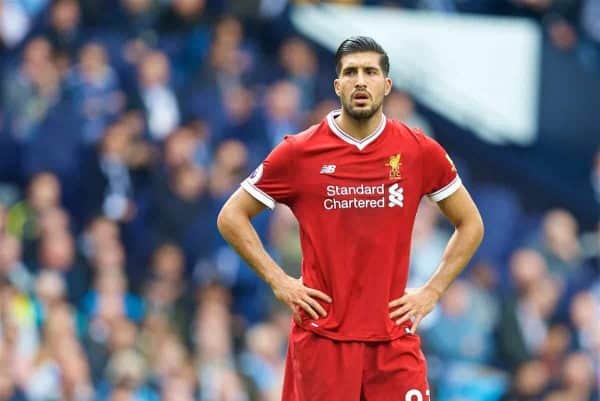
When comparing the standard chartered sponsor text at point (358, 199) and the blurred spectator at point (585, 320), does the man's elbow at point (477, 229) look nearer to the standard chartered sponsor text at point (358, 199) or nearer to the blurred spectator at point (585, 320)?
the standard chartered sponsor text at point (358, 199)

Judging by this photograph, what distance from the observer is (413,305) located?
695 cm

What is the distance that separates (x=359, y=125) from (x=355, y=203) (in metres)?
0.35

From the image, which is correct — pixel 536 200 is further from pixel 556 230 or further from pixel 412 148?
pixel 412 148

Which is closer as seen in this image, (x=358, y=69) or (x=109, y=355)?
(x=358, y=69)

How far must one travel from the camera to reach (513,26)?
1506cm

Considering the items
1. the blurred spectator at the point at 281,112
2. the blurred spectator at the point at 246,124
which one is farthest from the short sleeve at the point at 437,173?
the blurred spectator at the point at 281,112

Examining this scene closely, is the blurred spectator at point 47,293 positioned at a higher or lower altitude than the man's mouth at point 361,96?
lower

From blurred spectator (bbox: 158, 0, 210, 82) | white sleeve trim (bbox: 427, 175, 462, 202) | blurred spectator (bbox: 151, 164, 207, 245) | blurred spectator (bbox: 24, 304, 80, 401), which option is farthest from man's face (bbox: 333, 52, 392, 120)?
blurred spectator (bbox: 158, 0, 210, 82)

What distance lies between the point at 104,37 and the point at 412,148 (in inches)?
269

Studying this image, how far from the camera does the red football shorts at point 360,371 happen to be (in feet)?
22.5

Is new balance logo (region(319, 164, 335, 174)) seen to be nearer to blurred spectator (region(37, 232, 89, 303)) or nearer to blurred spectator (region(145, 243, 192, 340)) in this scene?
blurred spectator (region(37, 232, 89, 303))

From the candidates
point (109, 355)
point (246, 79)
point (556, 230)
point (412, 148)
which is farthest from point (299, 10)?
point (412, 148)

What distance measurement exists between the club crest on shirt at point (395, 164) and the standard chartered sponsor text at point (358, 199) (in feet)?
0.25

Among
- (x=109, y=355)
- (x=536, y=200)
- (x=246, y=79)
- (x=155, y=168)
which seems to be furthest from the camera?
(x=536, y=200)
